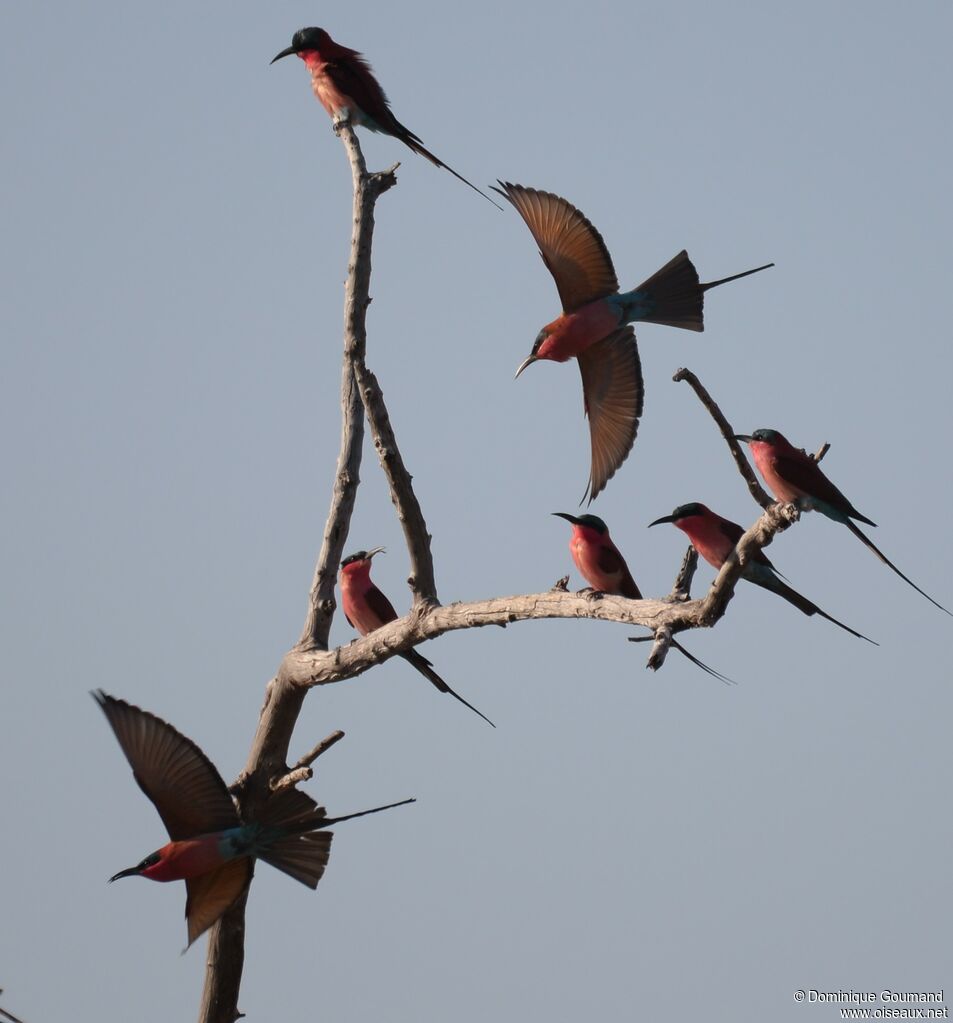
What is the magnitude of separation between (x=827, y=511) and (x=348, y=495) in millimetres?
1886

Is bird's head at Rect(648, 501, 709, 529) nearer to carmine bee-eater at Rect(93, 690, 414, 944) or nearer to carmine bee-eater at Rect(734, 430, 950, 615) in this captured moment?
carmine bee-eater at Rect(734, 430, 950, 615)

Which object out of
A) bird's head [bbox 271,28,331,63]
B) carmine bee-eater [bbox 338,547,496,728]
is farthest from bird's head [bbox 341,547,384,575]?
bird's head [bbox 271,28,331,63]

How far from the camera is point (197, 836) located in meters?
5.98

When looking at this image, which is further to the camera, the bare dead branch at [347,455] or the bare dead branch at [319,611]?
the bare dead branch at [347,455]

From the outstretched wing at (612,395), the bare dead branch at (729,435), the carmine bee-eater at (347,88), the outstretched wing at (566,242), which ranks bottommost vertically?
the bare dead branch at (729,435)

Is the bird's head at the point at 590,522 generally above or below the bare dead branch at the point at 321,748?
above

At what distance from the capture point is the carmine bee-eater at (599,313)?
6.50 m

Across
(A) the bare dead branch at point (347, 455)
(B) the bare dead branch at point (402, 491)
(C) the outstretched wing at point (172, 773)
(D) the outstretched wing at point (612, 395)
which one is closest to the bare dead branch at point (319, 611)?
(A) the bare dead branch at point (347, 455)

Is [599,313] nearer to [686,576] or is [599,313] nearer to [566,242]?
[566,242]

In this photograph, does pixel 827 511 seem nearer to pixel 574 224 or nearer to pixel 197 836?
pixel 574 224

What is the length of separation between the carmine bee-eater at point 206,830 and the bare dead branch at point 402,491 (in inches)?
35.4

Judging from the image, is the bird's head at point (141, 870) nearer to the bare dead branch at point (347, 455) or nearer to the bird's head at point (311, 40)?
the bare dead branch at point (347, 455)

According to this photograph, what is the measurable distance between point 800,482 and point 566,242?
167cm

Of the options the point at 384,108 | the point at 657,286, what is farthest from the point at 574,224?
the point at 384,108
